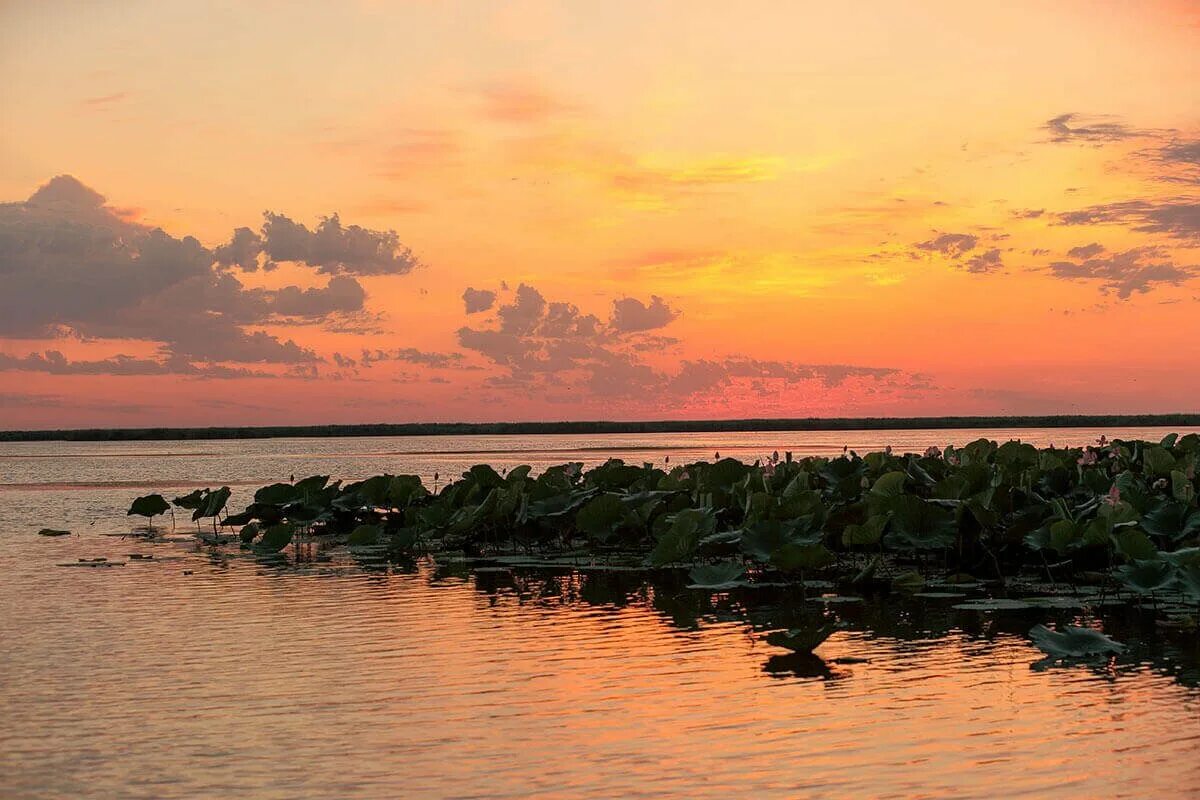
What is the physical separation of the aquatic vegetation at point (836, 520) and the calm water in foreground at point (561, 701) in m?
0.95

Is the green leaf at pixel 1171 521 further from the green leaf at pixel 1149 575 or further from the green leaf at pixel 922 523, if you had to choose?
the green leaf at pixel 1149 575

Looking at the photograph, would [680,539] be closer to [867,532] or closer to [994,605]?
[867,532]

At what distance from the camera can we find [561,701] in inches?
Answer: 360

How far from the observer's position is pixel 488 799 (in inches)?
267

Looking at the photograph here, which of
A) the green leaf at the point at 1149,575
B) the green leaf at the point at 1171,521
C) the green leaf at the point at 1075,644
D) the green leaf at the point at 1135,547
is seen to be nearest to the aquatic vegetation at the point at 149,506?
the green leaf at the point at 1171,521

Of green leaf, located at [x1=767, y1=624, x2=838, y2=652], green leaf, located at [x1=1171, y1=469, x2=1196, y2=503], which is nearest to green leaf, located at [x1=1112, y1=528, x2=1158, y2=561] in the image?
green leaf, located at [x1=1171, y1=469, x2=1196, y2=503]

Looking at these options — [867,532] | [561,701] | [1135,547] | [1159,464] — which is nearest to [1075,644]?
[1135,547]

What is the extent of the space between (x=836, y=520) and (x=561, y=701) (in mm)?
7915

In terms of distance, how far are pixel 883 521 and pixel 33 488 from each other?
1474 inches

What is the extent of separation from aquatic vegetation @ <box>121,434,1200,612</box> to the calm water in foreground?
95 cm

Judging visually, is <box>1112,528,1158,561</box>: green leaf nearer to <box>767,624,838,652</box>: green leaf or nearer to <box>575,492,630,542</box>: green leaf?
<box>767,624,838,652</box>: green leaf

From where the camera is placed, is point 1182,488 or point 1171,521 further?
point 1182,488

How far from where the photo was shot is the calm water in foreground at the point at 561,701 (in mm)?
7172

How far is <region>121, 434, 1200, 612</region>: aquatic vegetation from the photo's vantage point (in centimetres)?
1434
